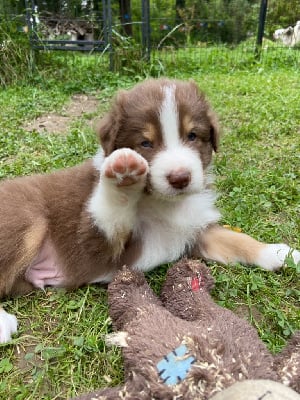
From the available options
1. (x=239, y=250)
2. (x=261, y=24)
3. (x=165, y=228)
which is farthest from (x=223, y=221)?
(x=261, y=24)

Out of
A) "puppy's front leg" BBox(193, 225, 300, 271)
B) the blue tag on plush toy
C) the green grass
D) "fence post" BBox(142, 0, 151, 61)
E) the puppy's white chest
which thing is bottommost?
the green grass

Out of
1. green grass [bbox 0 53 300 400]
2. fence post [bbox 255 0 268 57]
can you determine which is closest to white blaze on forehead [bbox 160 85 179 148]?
green grass [bbox 0 53 300 400]

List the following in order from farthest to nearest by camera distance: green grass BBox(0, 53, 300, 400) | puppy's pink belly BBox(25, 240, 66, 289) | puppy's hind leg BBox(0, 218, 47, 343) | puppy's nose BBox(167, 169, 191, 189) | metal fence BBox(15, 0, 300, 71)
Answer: metal fence BBox(15, 0, 300, 71)
puppy's pink belly BBox(25, 240, 66, 289)
puppy's hind leg BBox(0, 218, 47, 343)
puppy's nose BBox(167, 169, 191, 189)
green grass BBox(0, 53, 300, 400)

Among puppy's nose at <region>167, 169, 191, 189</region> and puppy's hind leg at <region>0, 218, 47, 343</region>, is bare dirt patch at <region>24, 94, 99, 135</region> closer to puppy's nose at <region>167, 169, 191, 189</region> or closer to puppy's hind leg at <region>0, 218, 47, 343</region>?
puppy's hind leg at <region>0, 218, 47, 343</region>

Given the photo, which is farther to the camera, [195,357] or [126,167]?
[126,167]

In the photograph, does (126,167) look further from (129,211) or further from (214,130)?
(214,130)

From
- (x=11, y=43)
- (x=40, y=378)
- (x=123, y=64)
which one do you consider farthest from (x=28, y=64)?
(x=40, y=378)
